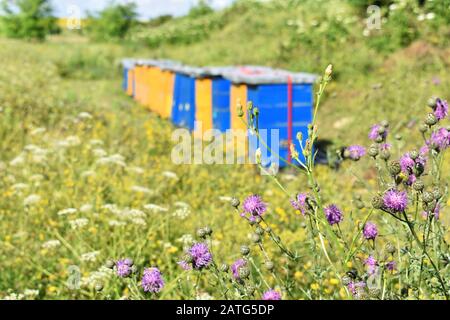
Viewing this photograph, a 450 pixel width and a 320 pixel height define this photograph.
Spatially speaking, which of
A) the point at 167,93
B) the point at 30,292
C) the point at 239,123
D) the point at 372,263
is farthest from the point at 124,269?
the point at 167,93

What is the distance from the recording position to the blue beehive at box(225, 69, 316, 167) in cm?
698

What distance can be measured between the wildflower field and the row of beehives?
59 cm

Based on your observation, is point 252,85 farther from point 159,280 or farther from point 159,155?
point 159,280

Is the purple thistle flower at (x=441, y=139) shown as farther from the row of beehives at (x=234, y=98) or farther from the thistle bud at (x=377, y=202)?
the row of beehives at (x=234, y=98)

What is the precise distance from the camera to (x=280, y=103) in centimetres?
709

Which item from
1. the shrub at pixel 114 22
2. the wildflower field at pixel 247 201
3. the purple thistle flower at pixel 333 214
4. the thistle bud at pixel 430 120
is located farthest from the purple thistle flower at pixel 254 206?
the shrub at pixel 114 22

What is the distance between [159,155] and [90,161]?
113 cm

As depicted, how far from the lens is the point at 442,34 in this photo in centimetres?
1105

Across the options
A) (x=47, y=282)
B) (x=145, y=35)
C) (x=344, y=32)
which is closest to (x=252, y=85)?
(x=47, y=282)

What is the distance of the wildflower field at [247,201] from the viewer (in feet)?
6.23

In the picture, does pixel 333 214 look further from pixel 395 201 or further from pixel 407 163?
pixel 395 201

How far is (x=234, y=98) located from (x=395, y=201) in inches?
242

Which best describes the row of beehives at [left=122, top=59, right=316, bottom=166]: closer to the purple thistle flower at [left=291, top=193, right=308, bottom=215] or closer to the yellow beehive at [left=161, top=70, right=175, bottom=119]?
the yellow beehive at [left=161, top=70, right=175, bottom=119]

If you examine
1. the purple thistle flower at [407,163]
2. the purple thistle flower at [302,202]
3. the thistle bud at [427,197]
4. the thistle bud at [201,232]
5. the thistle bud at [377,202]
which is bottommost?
the thistle bud at [201,232]
